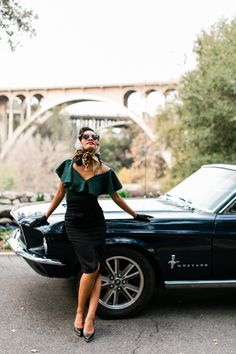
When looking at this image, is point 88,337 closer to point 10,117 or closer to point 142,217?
point 142,217

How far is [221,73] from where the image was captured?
14102 millimetres

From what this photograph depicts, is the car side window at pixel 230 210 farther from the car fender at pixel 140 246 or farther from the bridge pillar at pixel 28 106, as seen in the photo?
Result: the bridge pillar at pixel 28 106

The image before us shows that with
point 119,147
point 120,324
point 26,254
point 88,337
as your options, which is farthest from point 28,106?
point 88,337

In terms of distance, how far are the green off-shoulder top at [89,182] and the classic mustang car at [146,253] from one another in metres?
0.49

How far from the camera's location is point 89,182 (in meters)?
3.55

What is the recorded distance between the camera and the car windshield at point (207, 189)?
439 cm

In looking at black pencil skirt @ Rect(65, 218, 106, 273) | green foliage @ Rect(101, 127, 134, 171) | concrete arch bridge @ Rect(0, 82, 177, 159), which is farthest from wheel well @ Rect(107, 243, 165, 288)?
green foliage @ Rect(101, 127, 134, 171)

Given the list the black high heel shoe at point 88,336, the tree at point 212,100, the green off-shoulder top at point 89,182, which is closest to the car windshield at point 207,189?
the green off-shoulder top at point 89,182

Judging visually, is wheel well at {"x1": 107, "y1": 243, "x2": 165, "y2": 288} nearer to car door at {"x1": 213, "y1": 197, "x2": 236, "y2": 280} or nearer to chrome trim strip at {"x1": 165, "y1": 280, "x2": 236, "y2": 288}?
chrome trim strip at {"x1": 165, "y1": 280, "x2": 236, "y2": 288}

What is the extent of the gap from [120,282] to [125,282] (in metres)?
0.04

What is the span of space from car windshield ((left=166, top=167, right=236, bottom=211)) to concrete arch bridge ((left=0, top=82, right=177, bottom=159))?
31043mm

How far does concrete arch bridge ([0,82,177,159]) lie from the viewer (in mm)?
39344

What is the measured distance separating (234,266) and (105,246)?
1191 mm

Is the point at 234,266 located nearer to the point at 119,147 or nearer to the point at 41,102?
the point at 41,102
